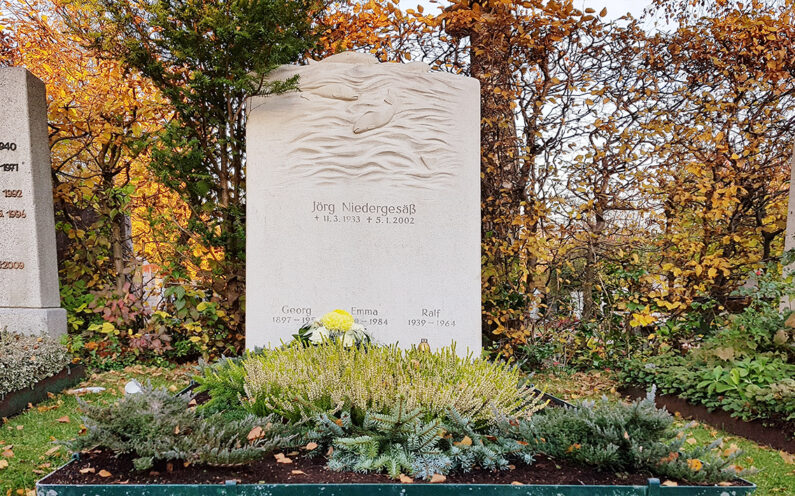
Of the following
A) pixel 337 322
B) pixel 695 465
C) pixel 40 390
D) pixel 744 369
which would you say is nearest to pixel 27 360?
pixel 40 390

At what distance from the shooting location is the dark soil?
228cm

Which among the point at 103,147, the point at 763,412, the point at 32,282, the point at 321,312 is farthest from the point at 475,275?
the point at 103,147

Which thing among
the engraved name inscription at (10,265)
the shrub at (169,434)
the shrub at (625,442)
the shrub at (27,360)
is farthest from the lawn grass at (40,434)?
the shrub at (625,442)

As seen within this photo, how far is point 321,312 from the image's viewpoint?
16.8 feet

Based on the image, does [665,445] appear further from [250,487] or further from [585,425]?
[250,487]

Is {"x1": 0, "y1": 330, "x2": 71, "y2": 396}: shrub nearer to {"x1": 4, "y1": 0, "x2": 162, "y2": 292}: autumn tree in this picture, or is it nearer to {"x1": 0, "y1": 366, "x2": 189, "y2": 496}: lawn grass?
{"x1": 0, "y1": 366, "x2": 189, "y2": 496}: lawn grass

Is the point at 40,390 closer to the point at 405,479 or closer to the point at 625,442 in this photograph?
the point at 405,479

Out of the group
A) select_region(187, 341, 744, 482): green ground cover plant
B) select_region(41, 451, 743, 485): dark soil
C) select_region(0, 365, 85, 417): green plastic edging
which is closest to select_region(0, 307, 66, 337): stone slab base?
select_region(0, 365, 85, 417): green plastic edging

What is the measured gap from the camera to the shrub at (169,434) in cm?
231

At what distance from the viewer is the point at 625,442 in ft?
7.97

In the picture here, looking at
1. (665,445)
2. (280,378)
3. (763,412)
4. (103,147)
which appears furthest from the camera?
(103,147)

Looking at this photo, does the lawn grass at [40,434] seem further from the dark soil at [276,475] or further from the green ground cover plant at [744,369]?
the green ground cover plant at [744,369]

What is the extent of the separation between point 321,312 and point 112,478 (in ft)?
9.49

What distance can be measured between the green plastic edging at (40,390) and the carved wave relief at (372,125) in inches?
108
